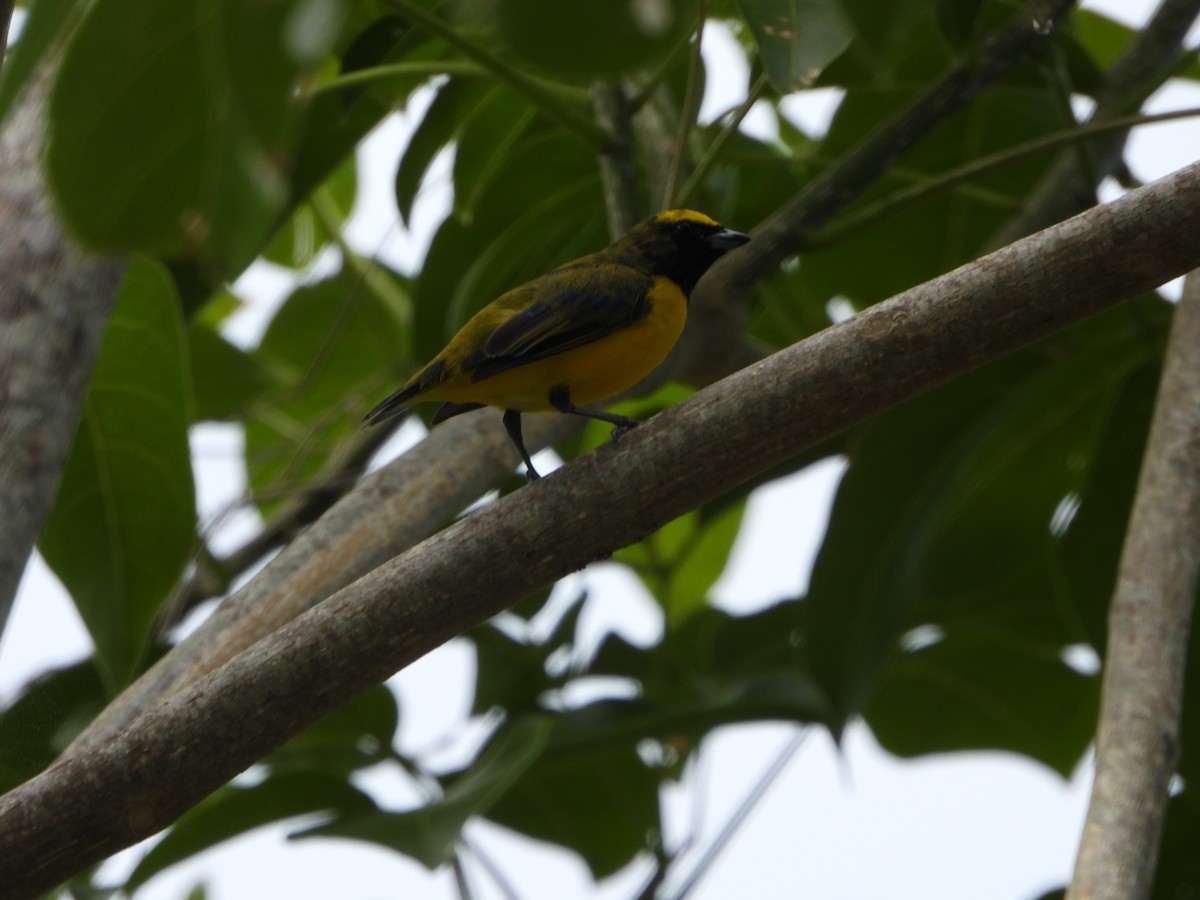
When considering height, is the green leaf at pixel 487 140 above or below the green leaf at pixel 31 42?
above

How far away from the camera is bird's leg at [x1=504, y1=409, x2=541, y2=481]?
2490mm

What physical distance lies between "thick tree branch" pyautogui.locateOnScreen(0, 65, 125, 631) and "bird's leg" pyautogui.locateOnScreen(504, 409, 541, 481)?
2.36ft

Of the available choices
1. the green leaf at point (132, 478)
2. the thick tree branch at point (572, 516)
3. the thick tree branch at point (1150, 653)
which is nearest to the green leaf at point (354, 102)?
the green leaf at point (132, 478)

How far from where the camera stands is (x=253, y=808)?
2875mm

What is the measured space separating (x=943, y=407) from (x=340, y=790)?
151cm

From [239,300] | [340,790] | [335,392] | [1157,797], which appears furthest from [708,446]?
[239,300]

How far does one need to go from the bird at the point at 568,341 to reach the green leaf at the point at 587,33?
2.99 feet

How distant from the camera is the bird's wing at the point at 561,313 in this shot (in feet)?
8.26

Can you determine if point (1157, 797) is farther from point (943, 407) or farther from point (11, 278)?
point (11, 278)

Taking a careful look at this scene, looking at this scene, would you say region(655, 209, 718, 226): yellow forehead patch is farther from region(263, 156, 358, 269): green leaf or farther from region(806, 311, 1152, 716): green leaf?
region(263, 156, 358, 269): green leaf

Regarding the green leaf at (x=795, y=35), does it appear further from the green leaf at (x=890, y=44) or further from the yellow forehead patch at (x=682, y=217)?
the yellow forehead patch at (x=682, y=217)

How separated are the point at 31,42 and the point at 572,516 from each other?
98cm

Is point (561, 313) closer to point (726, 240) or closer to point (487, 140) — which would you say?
point (726, 240)

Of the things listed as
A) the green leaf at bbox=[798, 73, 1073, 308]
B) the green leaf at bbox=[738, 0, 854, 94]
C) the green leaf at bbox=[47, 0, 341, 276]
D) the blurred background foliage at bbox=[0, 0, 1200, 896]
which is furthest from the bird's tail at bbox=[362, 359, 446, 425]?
the green leaf at bbox=[798, 73, 1073, 308]
